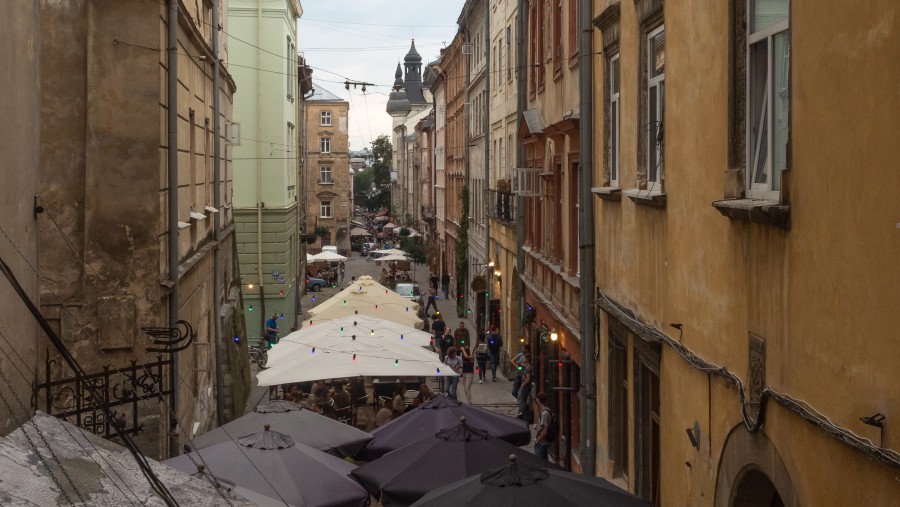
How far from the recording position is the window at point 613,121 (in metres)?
13.3

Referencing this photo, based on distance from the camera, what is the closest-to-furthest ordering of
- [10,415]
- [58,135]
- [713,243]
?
[713,243] < [10,415] < [58,135]

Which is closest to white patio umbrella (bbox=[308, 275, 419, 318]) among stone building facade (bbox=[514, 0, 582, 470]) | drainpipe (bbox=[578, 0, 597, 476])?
stone building facade (bbox=[514, 0, 582, 470])

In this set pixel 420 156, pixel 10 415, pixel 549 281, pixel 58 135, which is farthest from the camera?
pixel 420 156

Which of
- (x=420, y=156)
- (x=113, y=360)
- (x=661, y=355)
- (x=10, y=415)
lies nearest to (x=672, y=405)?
(x=661, y=355)

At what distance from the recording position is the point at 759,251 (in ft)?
22.2

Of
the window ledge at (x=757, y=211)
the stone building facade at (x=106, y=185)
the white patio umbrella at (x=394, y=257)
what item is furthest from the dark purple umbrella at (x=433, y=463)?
the white patio umbrella at (x=394, y=257)

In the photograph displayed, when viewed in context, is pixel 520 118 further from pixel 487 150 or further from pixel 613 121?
pixel 613 121

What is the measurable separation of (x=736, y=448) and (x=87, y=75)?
29.3 ft

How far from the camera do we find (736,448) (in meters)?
7.48

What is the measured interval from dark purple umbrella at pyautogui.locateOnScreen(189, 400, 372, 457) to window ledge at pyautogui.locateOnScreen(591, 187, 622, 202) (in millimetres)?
4845

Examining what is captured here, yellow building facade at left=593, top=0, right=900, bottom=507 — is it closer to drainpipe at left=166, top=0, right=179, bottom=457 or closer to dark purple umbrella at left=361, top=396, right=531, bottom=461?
dark purple umbrella at left=361, top=396, right=531, bottom=461

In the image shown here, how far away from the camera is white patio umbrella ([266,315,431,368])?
21027mm

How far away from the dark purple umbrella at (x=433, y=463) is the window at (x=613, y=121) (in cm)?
350

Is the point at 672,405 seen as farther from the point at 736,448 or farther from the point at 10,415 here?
the point at 10,415
